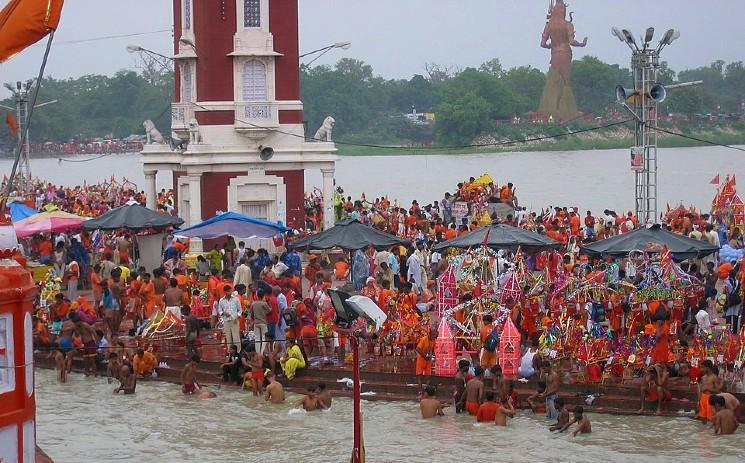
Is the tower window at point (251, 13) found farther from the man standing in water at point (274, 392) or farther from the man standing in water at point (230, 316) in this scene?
the man standing in water at point (274, 392)

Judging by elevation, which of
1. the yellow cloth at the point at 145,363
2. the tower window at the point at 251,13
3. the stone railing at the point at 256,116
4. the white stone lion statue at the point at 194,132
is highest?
the tower window at the point at 251,13

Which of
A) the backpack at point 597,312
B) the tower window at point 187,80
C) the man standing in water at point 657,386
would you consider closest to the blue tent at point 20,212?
the tower window at point 187,80

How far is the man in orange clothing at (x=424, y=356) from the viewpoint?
1761 centimetres

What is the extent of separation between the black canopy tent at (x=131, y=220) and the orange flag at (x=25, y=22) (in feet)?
40.6

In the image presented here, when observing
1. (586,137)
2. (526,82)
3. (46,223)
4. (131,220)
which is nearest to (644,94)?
(131,220)

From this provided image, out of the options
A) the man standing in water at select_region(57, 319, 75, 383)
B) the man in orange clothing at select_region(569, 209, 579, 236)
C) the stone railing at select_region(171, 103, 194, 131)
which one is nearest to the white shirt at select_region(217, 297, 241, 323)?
the man standing in water at select_region(57, 319, 75, 383)

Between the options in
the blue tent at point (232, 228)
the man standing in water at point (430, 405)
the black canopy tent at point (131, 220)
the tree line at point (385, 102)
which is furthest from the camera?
the tree line at point (385, 102)

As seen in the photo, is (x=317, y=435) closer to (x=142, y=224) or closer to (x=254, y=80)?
(x=142, y=224)

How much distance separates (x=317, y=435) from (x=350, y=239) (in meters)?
5.59

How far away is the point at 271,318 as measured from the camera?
18.8 metres

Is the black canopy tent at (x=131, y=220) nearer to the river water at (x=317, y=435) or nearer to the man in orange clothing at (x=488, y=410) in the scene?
the river water at (x=317, y=435)

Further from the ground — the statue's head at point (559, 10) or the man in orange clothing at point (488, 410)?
the statue's head at point (559, 10)

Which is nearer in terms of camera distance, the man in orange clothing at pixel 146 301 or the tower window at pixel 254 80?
the man in orange clothing at pixel 146 301

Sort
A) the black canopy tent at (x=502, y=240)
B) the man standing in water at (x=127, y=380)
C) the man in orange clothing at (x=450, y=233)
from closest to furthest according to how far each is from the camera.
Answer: the man standing in water at (x=127, y=380) → the black canopy tent at (x=502, y=240) → the man in orange clothing at (x=450, y=233)
